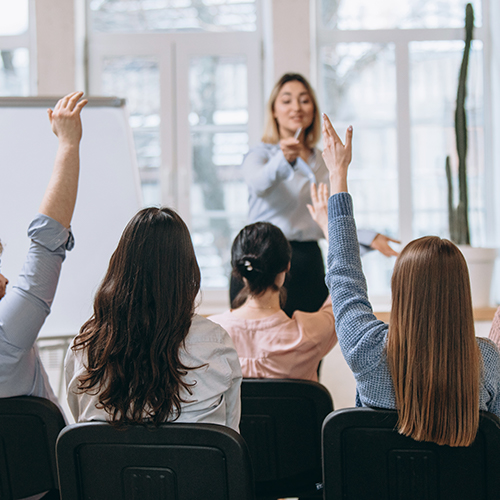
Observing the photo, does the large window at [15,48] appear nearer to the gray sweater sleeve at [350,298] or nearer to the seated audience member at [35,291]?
the seated audience member at [35,291]

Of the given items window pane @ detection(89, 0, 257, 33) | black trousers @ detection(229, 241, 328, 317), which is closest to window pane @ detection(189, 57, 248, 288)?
window pane @ detection(89, 0, 257, 33)

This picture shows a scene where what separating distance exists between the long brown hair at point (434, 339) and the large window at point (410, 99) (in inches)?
101

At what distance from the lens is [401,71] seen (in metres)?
3.50

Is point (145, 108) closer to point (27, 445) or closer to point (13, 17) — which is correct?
point (13, 17)

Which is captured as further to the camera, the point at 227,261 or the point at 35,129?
the point at 227,261

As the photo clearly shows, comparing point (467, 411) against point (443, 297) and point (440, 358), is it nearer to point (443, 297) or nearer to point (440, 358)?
point (440, 358)

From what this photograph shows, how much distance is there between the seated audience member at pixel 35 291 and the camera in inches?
45.0

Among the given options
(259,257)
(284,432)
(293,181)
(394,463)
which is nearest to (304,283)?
(293,181)

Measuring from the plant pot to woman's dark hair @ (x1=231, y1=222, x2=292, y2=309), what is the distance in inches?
70.0

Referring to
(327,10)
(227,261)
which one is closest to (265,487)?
(227,261)

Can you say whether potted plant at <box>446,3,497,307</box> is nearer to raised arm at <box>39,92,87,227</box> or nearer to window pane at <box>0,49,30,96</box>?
raised arm at <box>39,92,87,227</box>

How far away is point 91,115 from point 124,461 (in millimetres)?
1705

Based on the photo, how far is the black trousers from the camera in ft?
7.14

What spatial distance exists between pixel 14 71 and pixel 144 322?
10.4 ft
